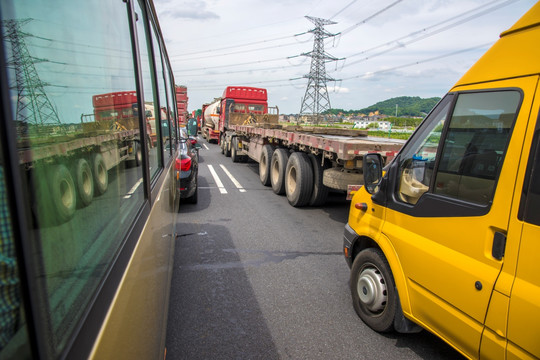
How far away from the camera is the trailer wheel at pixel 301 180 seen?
21.6 feet

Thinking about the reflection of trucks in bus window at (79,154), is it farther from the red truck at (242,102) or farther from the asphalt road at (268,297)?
the red truck at (242,102)

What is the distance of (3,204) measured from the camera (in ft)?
2.04

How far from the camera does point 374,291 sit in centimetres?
283

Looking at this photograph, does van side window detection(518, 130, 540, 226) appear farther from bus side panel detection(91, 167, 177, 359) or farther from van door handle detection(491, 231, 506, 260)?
bus side panel detection(91, 167, 177, 359)

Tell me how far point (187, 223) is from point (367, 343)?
370 centimetres

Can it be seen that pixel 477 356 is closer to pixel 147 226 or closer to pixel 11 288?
pixel 147 226

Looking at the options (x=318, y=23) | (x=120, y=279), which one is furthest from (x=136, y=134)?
(x=318, y=23)

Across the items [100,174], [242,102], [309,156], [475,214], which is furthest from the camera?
[242,102]

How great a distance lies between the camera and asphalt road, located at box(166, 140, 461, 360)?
2.71 meters

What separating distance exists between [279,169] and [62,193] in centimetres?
697

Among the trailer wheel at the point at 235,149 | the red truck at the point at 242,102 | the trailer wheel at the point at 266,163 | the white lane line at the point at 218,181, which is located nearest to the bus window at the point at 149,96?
the white lane line at the point at 218,181

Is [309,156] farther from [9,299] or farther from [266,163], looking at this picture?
[9,299]

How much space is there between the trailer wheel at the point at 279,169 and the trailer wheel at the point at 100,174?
6.51m

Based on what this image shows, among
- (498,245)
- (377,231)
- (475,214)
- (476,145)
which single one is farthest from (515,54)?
(377,231)
